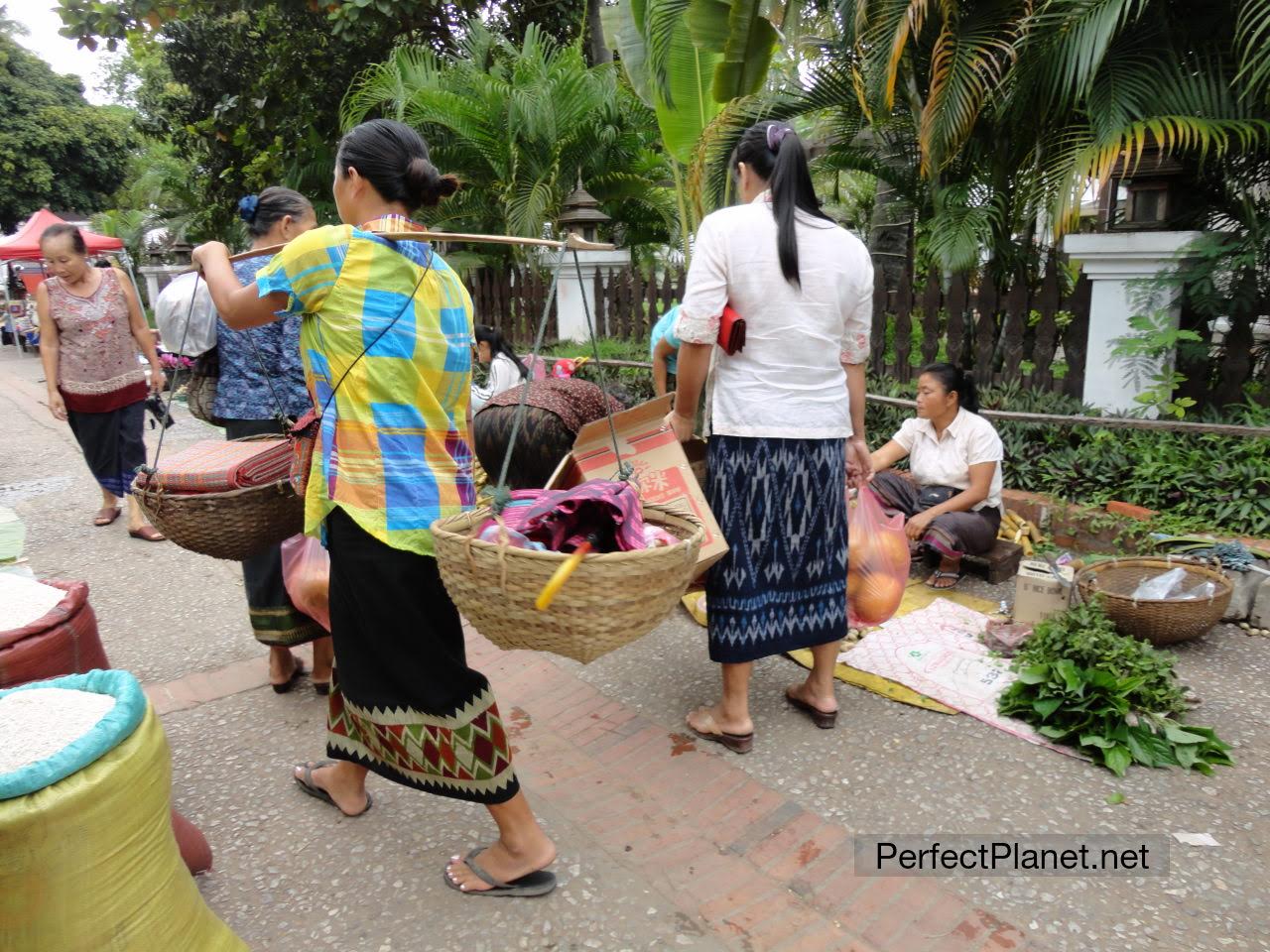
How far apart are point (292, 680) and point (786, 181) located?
2555mm

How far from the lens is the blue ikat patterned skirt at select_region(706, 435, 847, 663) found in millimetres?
2850

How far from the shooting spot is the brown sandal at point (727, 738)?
117 inches

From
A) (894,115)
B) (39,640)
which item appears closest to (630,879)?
(39,640)

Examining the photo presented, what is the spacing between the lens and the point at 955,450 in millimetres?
4316

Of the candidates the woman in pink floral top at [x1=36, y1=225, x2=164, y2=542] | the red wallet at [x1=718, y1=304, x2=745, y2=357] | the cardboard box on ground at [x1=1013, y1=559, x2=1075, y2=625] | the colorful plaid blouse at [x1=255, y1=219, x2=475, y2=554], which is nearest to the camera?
the colorful plaid blouse at [x1=255, y1=219, x2=475, y2=554]

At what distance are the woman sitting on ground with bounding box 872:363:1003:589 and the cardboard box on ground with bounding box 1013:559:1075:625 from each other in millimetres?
462

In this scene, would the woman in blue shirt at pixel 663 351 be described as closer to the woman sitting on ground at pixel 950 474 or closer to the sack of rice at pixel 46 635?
the woman sitting on ground at pixel 950 474

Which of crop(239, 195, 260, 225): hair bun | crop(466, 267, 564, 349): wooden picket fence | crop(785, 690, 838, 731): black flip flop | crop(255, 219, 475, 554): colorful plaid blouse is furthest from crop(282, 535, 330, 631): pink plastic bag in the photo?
crop(466, 267, 564, 349): wooden picket fence

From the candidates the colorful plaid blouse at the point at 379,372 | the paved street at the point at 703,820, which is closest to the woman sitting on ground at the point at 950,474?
the paved street at the point at 703,820

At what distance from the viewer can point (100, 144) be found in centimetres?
2631

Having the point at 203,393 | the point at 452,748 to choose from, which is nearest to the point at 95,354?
the point at 203,393

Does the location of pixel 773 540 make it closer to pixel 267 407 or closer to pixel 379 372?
pixel 379 372

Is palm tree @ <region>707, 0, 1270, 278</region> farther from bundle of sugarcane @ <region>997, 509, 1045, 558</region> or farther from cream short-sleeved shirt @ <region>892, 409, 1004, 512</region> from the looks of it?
bundle of sugarcane @ <region>997, 509, 1045, 558</region>

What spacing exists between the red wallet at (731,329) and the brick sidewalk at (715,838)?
1.32 metres
